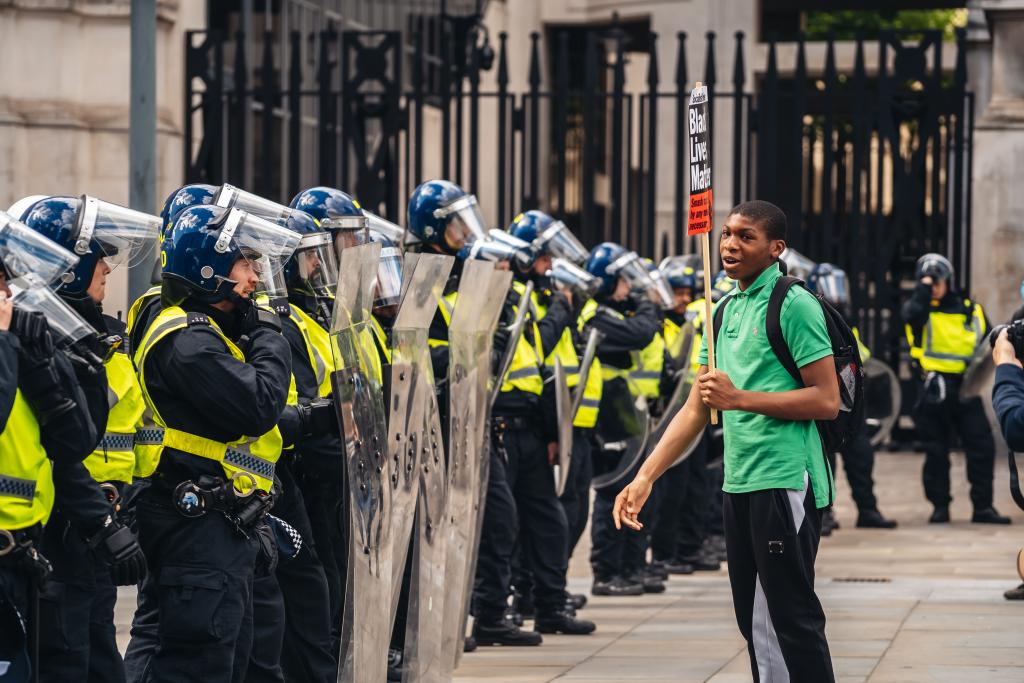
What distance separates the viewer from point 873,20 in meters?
35.3

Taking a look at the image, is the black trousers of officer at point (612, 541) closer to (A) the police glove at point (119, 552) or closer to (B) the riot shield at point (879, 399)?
(B) the riot shield at point (879, 399)

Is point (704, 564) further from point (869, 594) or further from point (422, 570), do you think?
point (422, 570)

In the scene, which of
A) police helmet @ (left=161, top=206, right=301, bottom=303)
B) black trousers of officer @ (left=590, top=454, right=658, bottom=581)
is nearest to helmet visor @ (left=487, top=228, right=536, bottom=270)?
black trousers of officer @ (left=590, top=454, right=658, bottom=581)

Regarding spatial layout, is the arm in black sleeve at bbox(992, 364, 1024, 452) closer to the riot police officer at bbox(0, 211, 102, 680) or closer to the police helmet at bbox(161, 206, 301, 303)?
the police helmet at bbox(161, 206, 301, 303)

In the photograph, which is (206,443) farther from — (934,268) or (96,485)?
(934,268)

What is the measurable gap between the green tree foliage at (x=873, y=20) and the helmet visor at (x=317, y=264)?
2875cm

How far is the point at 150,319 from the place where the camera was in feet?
17.6

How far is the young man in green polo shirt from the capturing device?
5137 millimetres

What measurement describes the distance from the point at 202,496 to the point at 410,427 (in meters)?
1.06

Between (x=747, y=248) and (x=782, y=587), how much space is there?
0.99 m

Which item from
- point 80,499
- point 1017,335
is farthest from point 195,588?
point 1017,335

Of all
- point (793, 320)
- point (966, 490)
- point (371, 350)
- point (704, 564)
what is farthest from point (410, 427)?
point (966, 490)

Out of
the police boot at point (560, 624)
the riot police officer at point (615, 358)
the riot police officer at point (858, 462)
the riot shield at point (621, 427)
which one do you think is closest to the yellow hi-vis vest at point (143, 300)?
the police boot at point (560, 624)

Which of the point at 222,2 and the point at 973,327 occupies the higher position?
the point at 222,2
